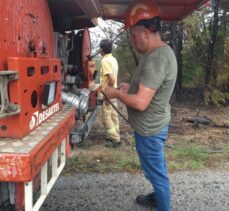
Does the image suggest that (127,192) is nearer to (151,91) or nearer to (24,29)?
(151,91)

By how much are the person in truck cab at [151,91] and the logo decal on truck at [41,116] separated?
659 mm

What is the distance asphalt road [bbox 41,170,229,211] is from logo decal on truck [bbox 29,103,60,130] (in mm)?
1353

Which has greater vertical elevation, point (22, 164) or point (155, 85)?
point (155, 85)

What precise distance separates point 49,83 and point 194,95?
28.2 feet

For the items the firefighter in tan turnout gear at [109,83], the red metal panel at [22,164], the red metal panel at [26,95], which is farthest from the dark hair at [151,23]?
the firefighter in tan turnout gear at [109,83]

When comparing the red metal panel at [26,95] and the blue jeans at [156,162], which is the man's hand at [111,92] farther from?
the red metal panel at [26,95]

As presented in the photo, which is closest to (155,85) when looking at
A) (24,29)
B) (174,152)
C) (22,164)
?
(24,29)

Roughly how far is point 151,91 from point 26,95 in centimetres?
124

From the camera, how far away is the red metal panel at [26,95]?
212cm

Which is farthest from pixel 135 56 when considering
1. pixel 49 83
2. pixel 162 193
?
pixel 49 83

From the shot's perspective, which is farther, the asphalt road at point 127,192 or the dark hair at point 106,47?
the dark hair at point 106,47

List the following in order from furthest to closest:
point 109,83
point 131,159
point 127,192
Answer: point 109,83
point 131,159
point 127,192

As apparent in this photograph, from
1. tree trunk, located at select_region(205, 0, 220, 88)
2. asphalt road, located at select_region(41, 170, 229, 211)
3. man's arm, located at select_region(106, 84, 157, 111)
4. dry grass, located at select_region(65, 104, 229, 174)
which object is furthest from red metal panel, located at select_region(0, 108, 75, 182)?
tree trunk, located at select_region(205, 0, 220, 88)

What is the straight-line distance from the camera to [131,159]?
17.5 feet
